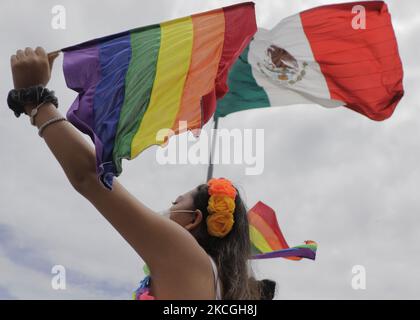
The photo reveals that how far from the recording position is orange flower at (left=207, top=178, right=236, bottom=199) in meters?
3.57

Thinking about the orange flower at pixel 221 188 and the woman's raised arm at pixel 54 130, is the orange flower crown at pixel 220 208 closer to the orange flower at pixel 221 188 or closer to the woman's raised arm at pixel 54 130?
the orange flower at pixel 221 188

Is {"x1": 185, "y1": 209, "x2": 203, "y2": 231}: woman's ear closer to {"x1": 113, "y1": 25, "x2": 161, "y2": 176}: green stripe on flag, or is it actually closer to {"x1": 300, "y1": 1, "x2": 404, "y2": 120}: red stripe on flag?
{"x1": 113, "y1": 25, "x2": 161, "y2": 176}: green stripe on flag

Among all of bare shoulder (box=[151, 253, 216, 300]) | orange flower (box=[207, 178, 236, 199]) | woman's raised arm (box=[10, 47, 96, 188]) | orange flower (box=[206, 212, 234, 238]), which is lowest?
bare shoulder (box=[151, 253, 216, 300])

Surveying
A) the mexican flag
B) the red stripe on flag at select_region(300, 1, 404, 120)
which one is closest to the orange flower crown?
the mexican flag

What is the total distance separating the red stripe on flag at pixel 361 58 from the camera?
6.05 meters

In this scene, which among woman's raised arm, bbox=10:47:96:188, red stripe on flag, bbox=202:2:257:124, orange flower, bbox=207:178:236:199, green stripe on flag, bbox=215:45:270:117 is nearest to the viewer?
woman's raised arm, bbox=10:47:96:188

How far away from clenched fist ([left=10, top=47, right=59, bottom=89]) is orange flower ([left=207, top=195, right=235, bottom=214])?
126 cm

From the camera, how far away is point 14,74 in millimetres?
2660

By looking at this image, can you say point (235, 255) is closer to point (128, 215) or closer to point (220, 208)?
point (220, 208)

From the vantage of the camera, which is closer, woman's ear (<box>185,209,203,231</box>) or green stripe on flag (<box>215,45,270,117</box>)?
woman's ear (<box>185,209,203,231</box>)

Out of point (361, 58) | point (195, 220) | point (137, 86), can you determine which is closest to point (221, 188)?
point (195, 220)

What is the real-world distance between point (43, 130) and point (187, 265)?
2.97 ft

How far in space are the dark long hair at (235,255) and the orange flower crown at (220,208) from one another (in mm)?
49

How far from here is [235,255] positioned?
3.24m
